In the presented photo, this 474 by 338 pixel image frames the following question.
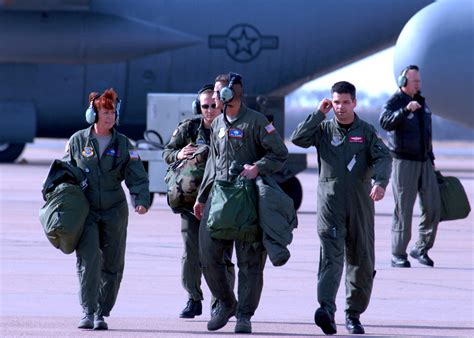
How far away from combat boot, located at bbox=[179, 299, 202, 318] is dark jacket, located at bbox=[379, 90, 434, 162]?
3728 mm

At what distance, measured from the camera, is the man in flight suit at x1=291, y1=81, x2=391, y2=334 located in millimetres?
7930

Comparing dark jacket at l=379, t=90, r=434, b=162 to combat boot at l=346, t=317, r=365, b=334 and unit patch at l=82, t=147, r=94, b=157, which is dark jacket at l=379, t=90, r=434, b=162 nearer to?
combat boot at l=346, t=317, r=365, b=334

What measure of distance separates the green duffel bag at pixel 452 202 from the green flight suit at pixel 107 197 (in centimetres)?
466

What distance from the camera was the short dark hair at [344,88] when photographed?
7992 mm

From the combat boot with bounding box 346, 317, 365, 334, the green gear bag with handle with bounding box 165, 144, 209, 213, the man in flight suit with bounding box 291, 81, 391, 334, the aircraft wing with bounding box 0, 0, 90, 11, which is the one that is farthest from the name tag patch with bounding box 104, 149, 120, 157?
the aircraft wing with bounding box 0, 0, 90, 11

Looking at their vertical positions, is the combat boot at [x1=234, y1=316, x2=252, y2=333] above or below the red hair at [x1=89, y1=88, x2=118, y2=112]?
below

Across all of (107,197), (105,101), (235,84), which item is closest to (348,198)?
(235,84)

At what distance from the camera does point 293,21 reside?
25359 millimetres

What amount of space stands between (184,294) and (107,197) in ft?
5.71

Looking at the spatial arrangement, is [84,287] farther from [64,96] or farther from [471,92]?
[64,96]

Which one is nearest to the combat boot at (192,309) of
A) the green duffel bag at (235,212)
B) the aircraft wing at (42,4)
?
the green duffel bag at (235,212)

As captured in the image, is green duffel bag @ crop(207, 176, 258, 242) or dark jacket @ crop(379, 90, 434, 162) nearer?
green duffel bag @ crop(207, 176, 258, 242)

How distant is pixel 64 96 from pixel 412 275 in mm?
16027

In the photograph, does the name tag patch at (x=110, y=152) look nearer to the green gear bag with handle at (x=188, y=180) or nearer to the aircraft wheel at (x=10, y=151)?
the green gear bag with handle at (x=188, y=180)
